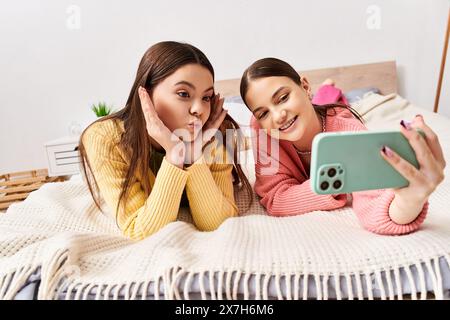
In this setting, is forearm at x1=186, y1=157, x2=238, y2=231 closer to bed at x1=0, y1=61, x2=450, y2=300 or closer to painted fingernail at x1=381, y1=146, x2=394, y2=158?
bed at x1=0, y1=61, x2=450, y2=300

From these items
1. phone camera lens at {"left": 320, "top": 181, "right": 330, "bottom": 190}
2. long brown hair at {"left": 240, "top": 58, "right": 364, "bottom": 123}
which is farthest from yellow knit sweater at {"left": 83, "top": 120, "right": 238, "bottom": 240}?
phone camera lens at {"left": 320, "top": 181, "right": 330, "bottom": 190}

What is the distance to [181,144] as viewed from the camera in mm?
733

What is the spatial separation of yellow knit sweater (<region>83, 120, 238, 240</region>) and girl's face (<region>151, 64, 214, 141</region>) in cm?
9

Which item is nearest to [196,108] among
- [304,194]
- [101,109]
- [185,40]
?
[304,194]

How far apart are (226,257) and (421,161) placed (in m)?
0.30

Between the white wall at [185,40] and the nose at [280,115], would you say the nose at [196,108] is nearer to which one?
the nose at [280,115]

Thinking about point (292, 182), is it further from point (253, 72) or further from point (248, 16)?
point (248, 16)

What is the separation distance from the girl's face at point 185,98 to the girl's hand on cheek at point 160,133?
0.03 metres

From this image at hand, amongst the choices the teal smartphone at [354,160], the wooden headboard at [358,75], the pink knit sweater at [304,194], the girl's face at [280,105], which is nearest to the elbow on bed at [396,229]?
the pink knit sweater at [304,194]

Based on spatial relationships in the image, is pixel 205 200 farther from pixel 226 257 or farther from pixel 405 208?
pixel 405 208

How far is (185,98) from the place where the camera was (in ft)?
2.38

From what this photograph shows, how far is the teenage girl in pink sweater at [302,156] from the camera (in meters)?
0.47

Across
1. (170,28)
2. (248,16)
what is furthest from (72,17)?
(248,16)

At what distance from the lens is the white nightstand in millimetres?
2045
